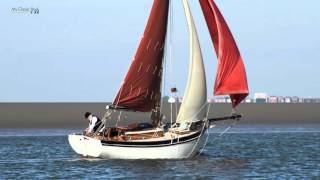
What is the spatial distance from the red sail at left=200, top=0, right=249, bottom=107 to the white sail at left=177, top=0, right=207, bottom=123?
60.5 inches

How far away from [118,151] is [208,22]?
29.5 feet

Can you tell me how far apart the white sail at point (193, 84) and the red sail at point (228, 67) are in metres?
1.54

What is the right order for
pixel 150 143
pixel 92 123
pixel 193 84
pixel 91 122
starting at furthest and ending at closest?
pixel 91 122, pixel 92 123, pixel 193 84, pixel 150 143

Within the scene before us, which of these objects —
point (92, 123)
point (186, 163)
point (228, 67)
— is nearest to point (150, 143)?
point (186, 163)

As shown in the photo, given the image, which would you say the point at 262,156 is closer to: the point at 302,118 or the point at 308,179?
the point at 308,179

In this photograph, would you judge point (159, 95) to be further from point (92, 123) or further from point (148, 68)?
point (92, 123)

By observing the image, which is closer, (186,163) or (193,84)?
(186,163)

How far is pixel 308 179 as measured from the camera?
158ft

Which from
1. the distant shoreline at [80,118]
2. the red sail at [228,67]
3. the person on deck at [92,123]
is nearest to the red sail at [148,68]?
the person on deck at [92,123]

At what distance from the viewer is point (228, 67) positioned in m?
55.8

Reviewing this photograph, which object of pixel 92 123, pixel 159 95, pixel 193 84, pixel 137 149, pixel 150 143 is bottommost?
pixel 137 149

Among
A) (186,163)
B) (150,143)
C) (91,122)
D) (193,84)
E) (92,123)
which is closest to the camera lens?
(186,163)

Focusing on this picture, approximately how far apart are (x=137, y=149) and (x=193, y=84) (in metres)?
4.97

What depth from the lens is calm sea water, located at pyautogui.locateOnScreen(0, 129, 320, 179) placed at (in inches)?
1980
